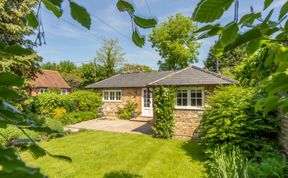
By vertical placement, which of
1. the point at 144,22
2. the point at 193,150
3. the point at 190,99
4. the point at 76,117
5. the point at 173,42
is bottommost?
the point at 193,150

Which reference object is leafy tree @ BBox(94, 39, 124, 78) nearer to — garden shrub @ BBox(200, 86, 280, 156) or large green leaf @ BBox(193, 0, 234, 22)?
garden shrub @ BBox(200, 86, 280, 156)

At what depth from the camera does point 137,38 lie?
2.56 ft

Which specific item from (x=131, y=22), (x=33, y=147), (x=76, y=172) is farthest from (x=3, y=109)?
(x=76, y=172)

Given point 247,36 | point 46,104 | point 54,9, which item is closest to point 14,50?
point 54,9

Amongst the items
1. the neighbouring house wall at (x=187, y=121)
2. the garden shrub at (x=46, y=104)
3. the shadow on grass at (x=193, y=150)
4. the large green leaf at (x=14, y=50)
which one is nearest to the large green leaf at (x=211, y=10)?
the large green leaf at (x=14, y=50)

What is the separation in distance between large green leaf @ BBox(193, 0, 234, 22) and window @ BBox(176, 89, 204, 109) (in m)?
11.4

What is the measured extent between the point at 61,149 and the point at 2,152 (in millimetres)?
10286

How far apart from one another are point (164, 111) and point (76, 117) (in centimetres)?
853

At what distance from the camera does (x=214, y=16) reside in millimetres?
543

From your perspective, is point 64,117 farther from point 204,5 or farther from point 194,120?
point 204,5

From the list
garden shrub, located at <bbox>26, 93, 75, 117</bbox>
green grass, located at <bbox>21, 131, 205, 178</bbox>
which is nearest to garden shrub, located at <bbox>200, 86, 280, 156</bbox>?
green grass, located at <bbox>21, 131, 205, 178</bbox>

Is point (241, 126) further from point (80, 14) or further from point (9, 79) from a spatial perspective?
point (9, 79)

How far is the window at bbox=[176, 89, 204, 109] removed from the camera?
464 inches

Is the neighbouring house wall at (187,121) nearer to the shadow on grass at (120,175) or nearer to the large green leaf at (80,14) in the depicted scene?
the shadow on grass at (120,175)
